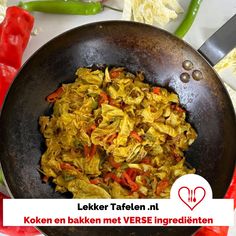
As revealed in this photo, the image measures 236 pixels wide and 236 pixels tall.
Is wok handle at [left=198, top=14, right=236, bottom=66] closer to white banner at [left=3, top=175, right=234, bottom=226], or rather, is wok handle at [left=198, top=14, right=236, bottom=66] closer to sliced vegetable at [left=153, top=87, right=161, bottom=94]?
sliced vegetable at [left=153, top=87, right=161, bottom=94]

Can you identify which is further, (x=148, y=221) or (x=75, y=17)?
(x=75, y=17)

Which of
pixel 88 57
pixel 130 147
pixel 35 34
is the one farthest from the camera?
pixel 35 34

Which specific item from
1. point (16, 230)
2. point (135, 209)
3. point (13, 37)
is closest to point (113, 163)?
point (135, 209)

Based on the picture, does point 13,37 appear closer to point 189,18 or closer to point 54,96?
point 54,96

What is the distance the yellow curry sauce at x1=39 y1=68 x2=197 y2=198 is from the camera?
1.86m

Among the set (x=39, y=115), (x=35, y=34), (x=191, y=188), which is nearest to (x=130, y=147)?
(x=191, y=188)

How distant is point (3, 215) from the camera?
1.96 m

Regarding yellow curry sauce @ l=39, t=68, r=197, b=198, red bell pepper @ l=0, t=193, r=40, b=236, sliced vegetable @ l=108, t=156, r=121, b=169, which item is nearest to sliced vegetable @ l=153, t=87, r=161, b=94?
yellow curry sauce @ l=39, t=68, r=197, b=198

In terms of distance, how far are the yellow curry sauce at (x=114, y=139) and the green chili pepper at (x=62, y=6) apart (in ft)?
1.58

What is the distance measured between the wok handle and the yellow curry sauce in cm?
25

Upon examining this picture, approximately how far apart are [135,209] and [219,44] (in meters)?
0.83

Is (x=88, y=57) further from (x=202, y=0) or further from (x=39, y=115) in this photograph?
(x=202, y=0)

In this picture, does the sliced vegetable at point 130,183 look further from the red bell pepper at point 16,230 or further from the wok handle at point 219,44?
the wok handle at point 219,44

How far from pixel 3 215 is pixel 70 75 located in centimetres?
71
